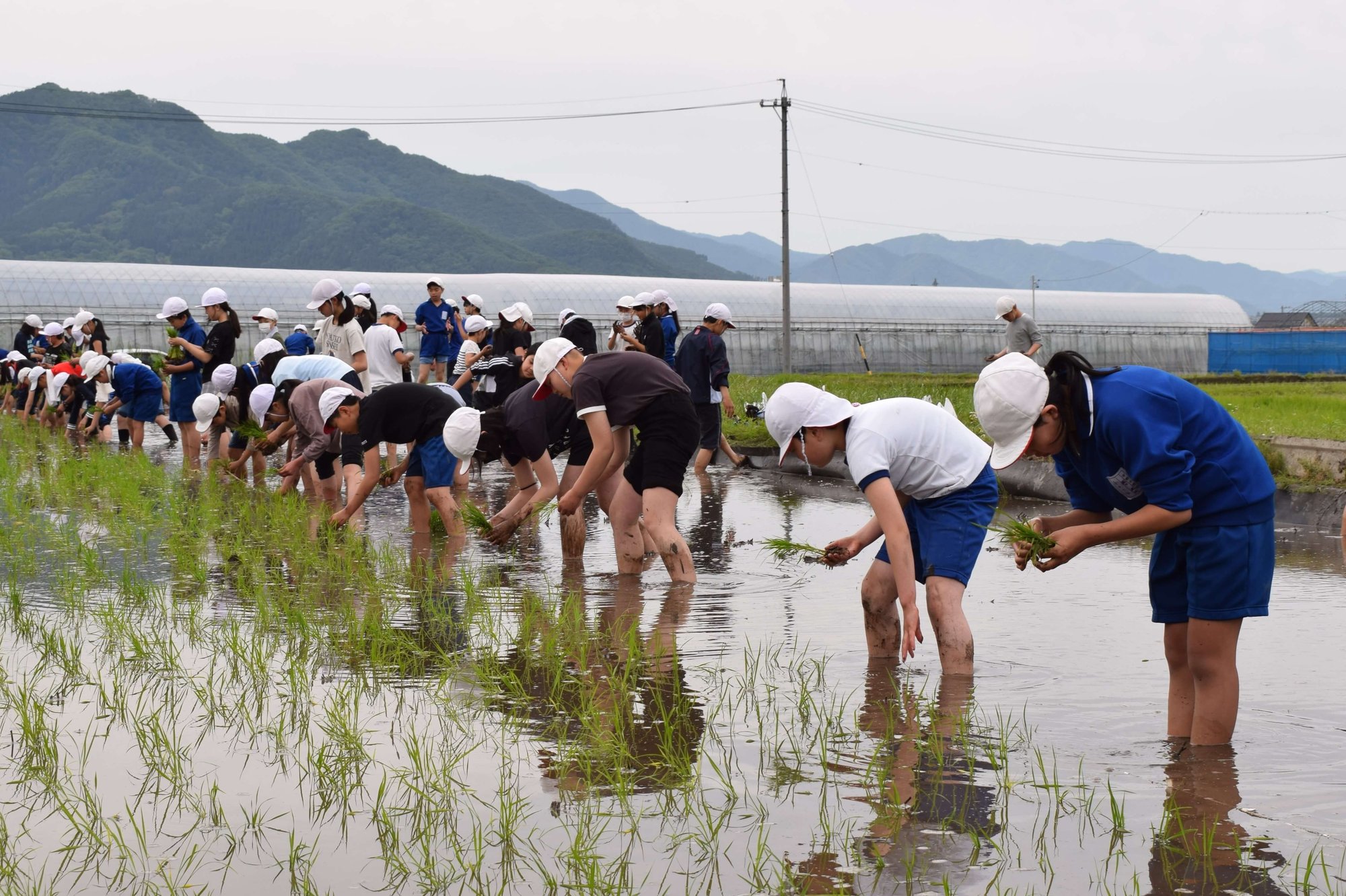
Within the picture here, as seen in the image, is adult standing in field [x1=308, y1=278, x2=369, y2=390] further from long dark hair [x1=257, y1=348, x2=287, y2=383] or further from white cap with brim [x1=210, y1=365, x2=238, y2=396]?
white cap with brim [x1=210, y1=365, x2=238, y2=396]

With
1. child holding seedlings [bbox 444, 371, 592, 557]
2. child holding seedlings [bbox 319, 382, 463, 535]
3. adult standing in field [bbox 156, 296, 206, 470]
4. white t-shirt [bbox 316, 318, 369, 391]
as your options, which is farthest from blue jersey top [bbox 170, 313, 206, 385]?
child holding seedlings [bbox 444, 371, 592, 557]

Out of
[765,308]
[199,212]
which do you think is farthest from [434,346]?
[199,212]

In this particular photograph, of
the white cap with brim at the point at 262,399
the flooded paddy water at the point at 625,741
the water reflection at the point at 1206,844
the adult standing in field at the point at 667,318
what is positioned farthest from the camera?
the adult standing in field at the point at 667,318

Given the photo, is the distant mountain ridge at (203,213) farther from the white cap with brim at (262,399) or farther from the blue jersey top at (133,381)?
the white cap with brim at (262,399)

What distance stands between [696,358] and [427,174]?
150 metres

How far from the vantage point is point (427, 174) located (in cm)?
15600

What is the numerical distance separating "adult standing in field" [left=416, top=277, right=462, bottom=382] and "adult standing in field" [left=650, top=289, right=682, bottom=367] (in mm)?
3084

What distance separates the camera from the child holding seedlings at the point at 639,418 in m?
6.55

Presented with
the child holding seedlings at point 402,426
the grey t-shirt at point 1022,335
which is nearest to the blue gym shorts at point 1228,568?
the child holding seedlings at point 402,426

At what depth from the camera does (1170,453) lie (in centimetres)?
344

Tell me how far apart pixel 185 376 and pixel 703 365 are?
5457 mm

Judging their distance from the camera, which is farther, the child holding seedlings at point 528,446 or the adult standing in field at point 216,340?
the adult standing in field at point 216,340

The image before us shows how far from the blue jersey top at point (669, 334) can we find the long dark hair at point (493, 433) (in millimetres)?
5113

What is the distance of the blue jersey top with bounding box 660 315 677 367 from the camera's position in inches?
516
